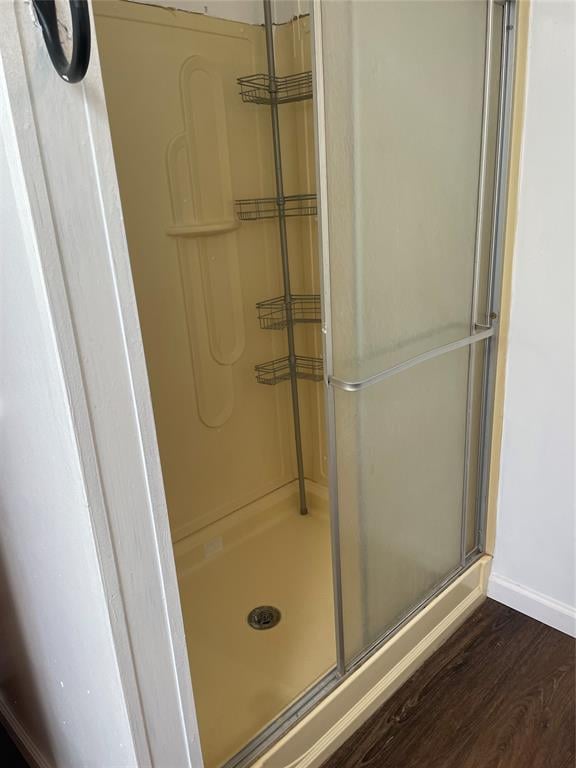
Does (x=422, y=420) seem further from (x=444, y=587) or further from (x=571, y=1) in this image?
(x=571, y=1)

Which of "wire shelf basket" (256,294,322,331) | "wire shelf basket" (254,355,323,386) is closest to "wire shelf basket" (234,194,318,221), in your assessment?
"wire shelf basket" (256,294,322,331)

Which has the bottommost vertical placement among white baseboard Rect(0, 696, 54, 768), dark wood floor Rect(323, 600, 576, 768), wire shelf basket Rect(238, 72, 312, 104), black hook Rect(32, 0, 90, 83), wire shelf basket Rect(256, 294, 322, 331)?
dark wood floor Rect(323, 600, 576, 768)

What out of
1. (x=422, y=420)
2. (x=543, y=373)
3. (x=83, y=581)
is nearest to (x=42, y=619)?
(x=83, y=581)

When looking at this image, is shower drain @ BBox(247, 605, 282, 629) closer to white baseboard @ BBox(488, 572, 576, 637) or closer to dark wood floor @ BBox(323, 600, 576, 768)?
dark wood floor @ BBox(323, 600, 576, 768)

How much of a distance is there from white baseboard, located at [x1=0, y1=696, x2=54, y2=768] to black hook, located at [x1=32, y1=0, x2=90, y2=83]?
1.56m

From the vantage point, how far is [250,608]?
2.04 m

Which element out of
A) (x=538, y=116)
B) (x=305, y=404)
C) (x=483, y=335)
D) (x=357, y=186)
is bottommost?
(x=305, y=404)

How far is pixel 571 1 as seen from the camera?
4.81 ft

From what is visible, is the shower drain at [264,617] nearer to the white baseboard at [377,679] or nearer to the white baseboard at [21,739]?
the white baseboard at [377,679]

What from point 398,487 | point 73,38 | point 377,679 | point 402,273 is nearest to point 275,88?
point 402,273

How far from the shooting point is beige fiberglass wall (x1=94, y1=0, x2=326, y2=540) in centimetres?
182

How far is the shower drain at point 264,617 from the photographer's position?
1.96 m

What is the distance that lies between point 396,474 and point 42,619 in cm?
94

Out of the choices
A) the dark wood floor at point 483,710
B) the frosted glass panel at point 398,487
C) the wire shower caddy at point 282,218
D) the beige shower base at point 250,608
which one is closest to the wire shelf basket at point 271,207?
the wire shower caddy at point 282,218
